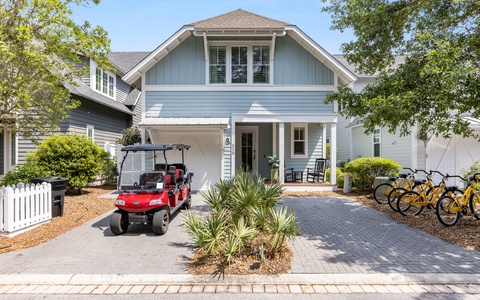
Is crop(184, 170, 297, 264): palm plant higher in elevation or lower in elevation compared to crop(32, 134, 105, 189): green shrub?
lower

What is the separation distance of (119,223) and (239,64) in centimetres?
887

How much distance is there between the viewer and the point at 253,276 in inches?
166

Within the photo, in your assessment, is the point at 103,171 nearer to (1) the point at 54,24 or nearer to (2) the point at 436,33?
(1) the point at 54,24

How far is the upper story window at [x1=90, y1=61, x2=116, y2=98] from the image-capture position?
1491cm

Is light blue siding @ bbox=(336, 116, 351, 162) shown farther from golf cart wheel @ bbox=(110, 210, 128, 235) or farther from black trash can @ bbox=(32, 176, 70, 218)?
black trash can @ bbox=(32, 176, 70, 218)

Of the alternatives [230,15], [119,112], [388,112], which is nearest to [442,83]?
[388,112]

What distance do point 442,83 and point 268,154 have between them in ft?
34.2

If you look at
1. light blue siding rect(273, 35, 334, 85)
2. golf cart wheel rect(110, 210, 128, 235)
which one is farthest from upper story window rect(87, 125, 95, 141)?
golf cart wheel rect(110, 210, 128, 235)

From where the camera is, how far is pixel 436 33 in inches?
292

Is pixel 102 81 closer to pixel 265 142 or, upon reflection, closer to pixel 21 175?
pixel 21 175

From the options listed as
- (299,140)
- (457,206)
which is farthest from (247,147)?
(457,206)

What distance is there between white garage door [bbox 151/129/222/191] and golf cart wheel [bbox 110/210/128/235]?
6.38 metres

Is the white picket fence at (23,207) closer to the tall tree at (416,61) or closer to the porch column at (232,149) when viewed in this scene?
A: the porch column at (232,149)

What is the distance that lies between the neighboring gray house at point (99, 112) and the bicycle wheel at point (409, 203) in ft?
42.4
